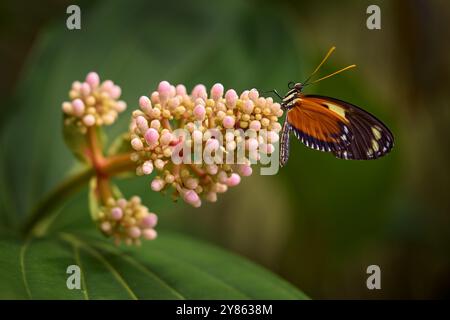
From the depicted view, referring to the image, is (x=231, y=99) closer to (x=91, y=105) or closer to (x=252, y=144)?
(x=252, y=144)

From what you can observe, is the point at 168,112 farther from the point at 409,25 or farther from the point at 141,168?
the point at 409,25

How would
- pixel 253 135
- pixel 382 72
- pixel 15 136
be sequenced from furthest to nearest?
pixel 382 72, pixel 15 136, pixel 253 135

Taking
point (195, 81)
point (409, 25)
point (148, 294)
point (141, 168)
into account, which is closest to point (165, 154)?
point (141, 168)

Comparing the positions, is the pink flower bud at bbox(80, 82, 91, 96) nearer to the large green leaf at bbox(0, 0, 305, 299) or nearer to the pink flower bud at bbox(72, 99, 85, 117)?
the pink flower bud at bbox(72, 99, 85, 117)

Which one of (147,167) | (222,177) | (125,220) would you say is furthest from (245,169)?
(125,220)

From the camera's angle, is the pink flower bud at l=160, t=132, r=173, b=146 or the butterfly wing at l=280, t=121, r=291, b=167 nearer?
the pink flower bud at l=160, t=132, r=173, b=146

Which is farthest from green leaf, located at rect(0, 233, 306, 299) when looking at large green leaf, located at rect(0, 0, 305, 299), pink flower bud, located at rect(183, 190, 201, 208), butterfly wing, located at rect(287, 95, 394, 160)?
butterfly wing, located at rect(287, 95, 394, 160)
